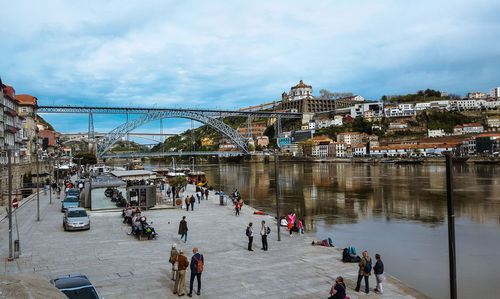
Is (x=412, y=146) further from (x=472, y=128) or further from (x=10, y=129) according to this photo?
(x=10, y=129)

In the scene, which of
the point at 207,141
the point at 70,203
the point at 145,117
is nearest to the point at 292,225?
the point at 70,203

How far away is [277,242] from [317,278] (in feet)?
14.1

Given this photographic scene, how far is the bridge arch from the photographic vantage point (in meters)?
79.9

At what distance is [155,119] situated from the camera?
289 feet

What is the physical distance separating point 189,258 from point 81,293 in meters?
4.90

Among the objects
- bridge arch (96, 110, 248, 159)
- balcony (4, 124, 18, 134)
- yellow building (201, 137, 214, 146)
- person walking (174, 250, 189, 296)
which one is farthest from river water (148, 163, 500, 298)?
yellow building (201, 137, 214, 146)

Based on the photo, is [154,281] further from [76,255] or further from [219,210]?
[219,210]

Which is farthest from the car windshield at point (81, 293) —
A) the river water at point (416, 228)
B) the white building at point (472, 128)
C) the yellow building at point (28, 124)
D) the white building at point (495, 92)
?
the white building at point (495, 92)

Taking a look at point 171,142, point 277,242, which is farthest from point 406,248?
point 171,142

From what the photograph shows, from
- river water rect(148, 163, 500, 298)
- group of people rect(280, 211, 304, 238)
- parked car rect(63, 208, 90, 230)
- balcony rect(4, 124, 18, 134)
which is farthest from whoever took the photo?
balcony rect(4, 124, 18, 134)

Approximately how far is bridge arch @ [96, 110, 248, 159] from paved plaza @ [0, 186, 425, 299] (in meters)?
66.8

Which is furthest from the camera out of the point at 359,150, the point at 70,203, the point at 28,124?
the point at 359,150

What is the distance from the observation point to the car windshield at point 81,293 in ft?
19.4

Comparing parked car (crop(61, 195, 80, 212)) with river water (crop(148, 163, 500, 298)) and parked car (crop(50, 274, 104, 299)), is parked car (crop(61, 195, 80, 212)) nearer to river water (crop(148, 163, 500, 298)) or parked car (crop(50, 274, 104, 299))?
river water (crop(148, 163, 500, 298))
